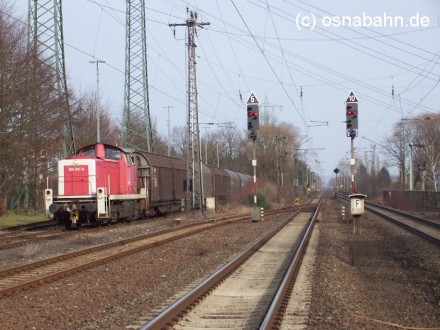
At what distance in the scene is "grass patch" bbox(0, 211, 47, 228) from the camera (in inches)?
1199

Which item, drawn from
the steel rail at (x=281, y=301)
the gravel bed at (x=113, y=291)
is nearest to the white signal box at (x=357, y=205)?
the gravel bed at (x=113, y=291)

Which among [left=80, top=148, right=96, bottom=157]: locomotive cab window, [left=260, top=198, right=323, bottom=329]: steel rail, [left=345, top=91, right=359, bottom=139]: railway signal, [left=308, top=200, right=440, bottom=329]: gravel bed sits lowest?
[left=308, top=200, right=440, bottom=329]: gravel bed

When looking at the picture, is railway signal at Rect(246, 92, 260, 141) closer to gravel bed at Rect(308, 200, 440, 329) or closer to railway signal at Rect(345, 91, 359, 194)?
railway signal at Rect(345, 91, 359, 194)

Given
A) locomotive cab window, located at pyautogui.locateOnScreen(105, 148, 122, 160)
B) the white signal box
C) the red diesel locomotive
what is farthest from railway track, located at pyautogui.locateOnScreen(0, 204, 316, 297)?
the white signal box

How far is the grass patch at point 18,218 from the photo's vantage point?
30.5 meters

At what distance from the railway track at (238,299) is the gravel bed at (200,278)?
1.57 ft

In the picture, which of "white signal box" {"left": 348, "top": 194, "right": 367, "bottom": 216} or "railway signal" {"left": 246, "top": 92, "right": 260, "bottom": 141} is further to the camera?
"railway signal" {"left": 246, "top": 92, "right": 260, "bottom": 141}

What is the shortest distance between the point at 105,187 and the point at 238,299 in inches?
607

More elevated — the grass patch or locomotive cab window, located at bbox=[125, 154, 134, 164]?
locomotive cab window, located at bbox=[125, 154, 134, 164]

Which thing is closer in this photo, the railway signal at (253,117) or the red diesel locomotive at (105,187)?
the red diesel locomotive at (105,187)

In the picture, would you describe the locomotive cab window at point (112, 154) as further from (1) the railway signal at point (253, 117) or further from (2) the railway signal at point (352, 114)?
(2) the railway signal at point (352, 114)

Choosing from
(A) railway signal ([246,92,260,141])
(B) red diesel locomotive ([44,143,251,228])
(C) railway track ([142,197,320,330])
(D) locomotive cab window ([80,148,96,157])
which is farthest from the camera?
(A) railway signal ([246,92,260,141])

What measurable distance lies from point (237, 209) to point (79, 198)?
27525mm

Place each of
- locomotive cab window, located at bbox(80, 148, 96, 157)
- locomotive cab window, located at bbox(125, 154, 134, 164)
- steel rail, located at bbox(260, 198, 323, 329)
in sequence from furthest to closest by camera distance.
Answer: locomotive cab window, located at bbox(125, 154, 134, 164) → locomotive cab window, located at bbox(80, 148, 96, 157) → steel rail, located at bbox(260, 198, 323, 329)
